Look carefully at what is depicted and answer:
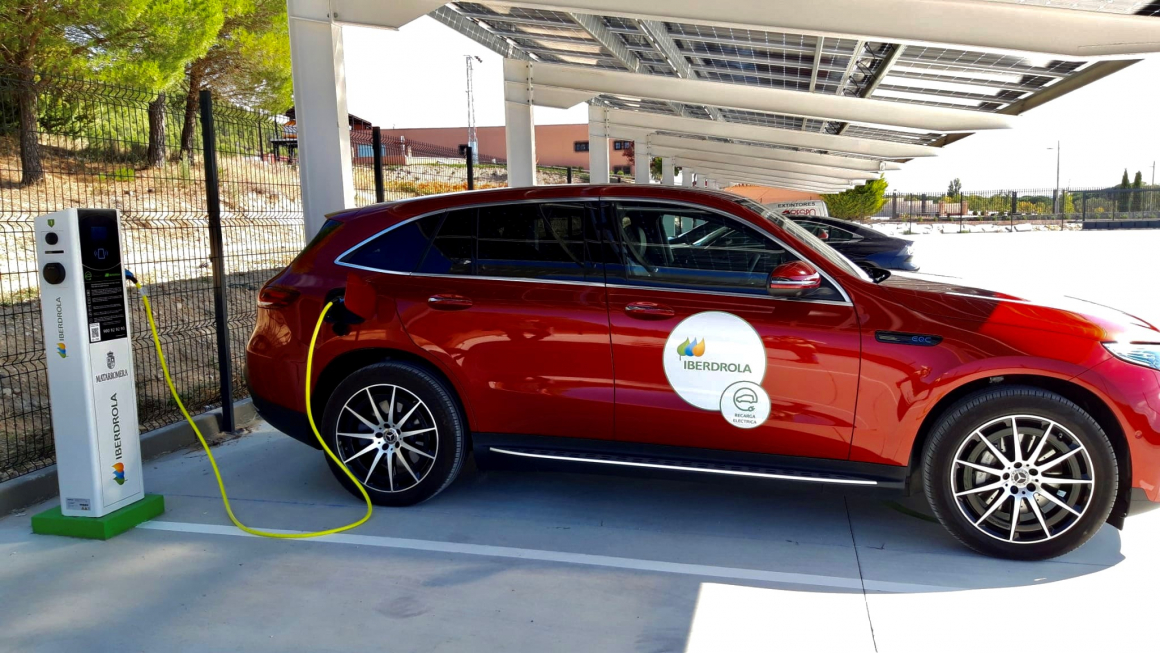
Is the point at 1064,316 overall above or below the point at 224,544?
above

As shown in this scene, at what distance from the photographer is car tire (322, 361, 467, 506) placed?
4.59m

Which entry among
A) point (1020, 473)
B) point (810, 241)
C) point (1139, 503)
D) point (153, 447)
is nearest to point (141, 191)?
point (153, 447)

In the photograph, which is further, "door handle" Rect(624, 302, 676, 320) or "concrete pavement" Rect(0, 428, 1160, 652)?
"door handle" Rect(624, 302, 676, 320)

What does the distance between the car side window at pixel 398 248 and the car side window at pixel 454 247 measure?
1.9 inches

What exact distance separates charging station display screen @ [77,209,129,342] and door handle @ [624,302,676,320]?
272 centimetres

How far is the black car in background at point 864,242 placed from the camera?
1316 centimetres

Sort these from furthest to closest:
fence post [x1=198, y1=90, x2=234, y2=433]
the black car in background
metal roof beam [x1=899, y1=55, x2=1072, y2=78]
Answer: the black car in background → metal roof beam [x1=899, y1=55, x2=1072, y2=78] → fence post [x1=198, y1=90, x2=234, y2=433]

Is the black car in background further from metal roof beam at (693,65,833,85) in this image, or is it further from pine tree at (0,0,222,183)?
pine tree at (0,0,222,183)

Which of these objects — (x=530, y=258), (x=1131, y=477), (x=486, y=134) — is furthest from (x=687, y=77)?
(x=486, y=134)

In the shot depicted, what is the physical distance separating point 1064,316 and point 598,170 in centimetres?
1706

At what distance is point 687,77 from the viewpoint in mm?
14117

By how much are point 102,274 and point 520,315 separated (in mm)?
2196

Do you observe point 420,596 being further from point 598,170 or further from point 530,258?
point 598,170

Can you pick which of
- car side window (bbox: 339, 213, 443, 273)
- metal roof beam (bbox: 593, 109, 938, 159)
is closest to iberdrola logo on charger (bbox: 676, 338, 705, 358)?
car side window (bbox: 339, 213, 443, 273)
